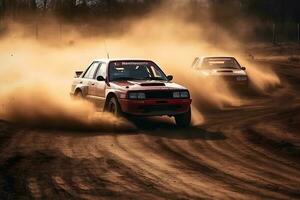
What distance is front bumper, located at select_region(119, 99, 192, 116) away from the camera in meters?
13.4

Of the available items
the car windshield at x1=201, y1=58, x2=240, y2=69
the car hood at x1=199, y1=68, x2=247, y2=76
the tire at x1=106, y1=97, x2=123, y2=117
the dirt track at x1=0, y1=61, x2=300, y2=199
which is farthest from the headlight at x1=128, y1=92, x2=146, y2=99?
the car windshield at x1=201, y1=58, x2=240, y2=69

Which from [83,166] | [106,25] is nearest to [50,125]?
[83,166]

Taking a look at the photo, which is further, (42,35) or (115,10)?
(115,10)

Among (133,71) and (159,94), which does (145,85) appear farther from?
(133,71)

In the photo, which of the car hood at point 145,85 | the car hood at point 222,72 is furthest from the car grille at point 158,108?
the car hood at point 222,72

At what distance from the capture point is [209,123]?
47.1 ft

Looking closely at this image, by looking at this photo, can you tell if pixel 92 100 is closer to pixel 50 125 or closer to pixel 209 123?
pixel 50 125

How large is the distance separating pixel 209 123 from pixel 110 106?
7.21 ft

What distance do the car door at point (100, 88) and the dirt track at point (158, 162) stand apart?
1.00 m

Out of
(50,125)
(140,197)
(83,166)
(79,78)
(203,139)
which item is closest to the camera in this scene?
(140,197)

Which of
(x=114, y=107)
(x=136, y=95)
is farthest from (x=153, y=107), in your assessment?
(x=114, y=107)

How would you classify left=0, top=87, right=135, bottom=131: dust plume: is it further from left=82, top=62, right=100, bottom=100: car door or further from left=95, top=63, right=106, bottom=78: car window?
left=95, top=63, right=106, bottom=78: car window

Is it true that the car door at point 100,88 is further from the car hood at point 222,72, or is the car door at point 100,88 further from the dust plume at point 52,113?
the car hood at point 222,72

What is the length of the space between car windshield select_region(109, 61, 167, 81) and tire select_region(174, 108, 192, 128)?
3.96 ft
